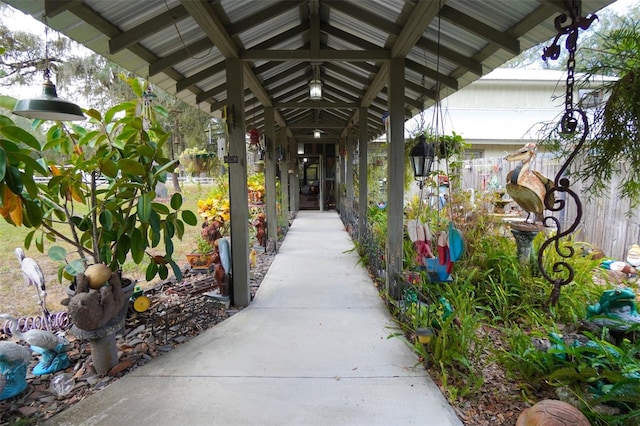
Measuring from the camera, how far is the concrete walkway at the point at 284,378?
6.15 feet

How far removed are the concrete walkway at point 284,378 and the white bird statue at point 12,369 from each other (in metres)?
0.41

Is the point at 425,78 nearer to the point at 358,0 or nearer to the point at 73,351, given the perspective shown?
the point at 358,0

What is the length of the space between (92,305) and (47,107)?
1.22 metres

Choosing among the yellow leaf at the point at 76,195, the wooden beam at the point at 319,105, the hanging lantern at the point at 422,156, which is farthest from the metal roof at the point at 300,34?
the yellow leaf at the point at 76,195

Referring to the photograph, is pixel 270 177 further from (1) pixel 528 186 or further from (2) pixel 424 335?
(2) pixel 424 335

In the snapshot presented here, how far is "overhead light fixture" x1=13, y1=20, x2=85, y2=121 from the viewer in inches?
72.2

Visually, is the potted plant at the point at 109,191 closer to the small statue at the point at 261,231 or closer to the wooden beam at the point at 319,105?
the small statue at the point at 261,231

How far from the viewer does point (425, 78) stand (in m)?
4.02

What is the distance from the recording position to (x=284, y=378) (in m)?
2.22

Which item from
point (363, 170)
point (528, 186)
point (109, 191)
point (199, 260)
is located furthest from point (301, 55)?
point (199, 260)

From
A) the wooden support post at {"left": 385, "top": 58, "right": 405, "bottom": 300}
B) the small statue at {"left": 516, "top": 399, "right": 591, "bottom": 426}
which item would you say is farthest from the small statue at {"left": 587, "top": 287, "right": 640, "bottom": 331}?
the wooden support post at {"left": 385, "top": 58, "right": 405, "bottom": 300}

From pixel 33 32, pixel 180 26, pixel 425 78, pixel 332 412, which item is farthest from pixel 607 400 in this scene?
pixel 33 32

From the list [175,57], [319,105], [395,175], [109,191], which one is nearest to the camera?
[109,191]

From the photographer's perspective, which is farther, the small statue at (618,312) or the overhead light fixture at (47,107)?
the small statue at (618,312)
